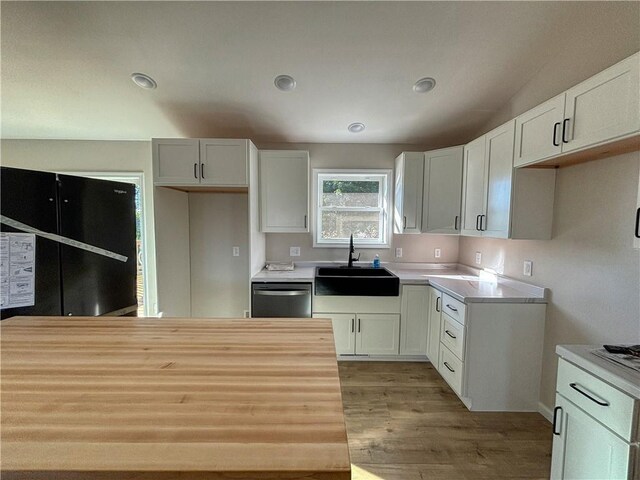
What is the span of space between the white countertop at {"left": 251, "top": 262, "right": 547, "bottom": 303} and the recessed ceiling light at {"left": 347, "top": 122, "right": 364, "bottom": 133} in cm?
153

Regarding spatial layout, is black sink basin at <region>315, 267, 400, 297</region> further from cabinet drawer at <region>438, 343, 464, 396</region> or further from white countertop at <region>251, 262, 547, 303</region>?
cabinet drawer at <region>438, 343, 464, 396</region>

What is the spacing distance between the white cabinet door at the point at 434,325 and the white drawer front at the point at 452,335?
0.28 feet

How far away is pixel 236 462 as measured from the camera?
0.30 metres

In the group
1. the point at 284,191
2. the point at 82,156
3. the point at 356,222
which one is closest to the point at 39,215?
the point at 284,191

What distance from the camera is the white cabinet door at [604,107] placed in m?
1.17

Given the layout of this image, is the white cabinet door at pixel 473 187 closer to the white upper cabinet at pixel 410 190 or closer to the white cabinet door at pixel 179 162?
the white upper cabinet at pixel 410 190

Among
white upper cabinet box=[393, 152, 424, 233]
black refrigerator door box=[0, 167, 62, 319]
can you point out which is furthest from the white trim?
white upper cabinet box=[393, 152, 424, 233]

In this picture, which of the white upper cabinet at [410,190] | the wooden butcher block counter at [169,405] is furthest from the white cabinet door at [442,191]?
the wooden butcher block counter at [169,405]

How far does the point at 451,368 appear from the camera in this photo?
7.15 ft

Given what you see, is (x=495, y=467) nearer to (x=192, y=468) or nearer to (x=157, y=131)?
(x=192, y=468)

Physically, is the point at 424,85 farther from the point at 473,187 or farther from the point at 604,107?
the point at 604,107

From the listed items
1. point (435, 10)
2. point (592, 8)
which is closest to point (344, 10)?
point (435, 10)

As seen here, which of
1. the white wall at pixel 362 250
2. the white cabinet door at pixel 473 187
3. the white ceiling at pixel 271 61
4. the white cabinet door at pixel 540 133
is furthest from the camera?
the white wall at pixel 362 250

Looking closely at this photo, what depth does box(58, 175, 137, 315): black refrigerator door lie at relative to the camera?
4.71 feet
